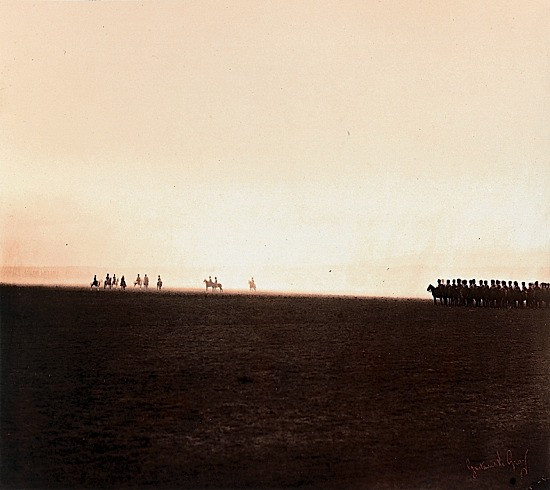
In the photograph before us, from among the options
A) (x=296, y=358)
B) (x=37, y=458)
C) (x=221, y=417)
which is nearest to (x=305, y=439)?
(x=221, y=417)

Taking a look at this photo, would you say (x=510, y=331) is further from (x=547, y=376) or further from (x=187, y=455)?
(x=187, y=455)
